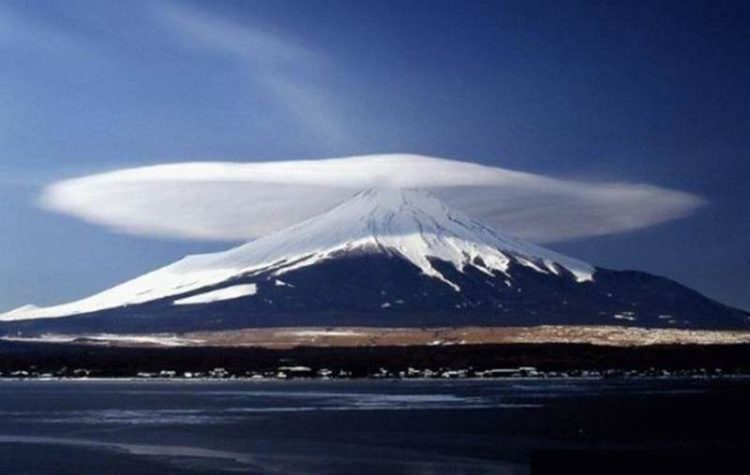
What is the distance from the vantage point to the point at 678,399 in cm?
7231

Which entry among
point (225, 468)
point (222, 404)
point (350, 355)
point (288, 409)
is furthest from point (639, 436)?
point (350, 355)

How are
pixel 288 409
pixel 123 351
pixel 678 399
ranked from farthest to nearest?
pixel 123 351 → pixel 678 399 → pixel 288 409

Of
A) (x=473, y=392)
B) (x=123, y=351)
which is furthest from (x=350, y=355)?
(x=473, y=392)

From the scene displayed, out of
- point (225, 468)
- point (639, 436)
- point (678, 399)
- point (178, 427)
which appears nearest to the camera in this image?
point (225, 468)

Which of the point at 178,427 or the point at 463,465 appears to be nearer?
the point at 463,465

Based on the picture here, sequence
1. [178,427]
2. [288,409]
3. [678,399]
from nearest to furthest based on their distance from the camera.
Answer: [178,427]
[288,409]
[678,399]

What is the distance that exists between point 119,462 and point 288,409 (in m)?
28.8

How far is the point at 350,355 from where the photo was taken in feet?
577

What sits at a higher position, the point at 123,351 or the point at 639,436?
the point at 123,351

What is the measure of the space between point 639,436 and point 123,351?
155633mm

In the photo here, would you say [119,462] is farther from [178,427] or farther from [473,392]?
[473,392]

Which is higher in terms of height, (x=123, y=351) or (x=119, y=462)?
(x=123, y=351)

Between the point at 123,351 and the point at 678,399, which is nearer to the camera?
the point at 678,399

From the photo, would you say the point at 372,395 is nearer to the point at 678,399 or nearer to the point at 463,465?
the point at 678,399
